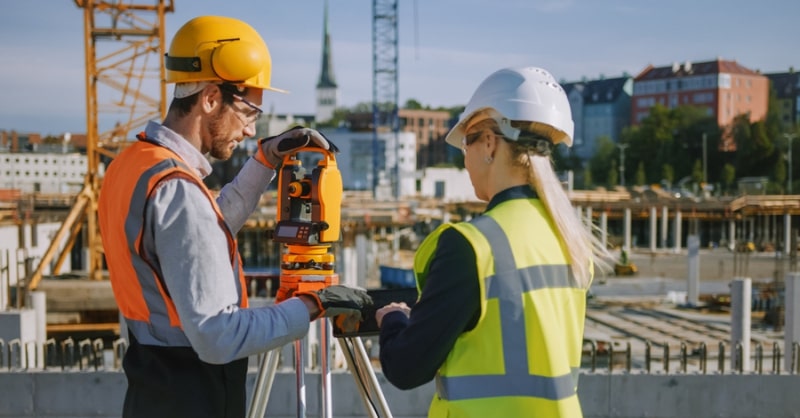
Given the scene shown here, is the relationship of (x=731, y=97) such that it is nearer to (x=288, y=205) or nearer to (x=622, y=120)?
(x=622, y=120)

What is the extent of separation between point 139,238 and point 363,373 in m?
0.90

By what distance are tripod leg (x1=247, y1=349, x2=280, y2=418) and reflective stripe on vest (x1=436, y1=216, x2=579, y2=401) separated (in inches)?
37.0

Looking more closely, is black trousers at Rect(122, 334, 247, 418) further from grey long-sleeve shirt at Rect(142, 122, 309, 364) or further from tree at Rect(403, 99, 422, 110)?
tree at Rect(403, 99, 422, 110)

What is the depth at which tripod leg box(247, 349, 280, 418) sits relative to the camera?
2.51 m

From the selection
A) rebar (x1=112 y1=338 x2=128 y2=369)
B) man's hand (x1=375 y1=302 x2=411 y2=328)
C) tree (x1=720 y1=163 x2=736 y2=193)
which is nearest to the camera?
man's hand (x1=375 y1=302 x2=411 y2=328)

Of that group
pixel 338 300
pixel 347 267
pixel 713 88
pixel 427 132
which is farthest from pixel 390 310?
pixel 427 132

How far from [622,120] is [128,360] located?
89.0m

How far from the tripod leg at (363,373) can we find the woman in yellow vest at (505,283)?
0.52 meters

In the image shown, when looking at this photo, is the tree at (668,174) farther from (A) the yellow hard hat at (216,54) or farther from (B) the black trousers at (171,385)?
(B) the black trousers at (171,385)

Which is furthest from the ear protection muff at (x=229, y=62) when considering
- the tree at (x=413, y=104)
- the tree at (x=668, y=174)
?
the tree at (x=413, y=104)

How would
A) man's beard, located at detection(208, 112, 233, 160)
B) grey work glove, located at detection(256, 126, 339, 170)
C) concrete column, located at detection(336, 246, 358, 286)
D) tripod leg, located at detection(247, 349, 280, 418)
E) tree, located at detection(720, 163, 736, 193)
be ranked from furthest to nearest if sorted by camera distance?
1. tree, located at detection(720, 163, 736, 193)
2. concrete column, located at detection(336, 246, 358, 286)
3. tripod leg, located at detection(247, 349, 280, 418)
4. grey work glove, located at detection(256, 126, 339, 170)
5. man's beard, located at detection(208, 112, 233, 160)

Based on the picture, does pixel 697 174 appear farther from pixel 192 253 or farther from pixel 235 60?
pixel 192 253

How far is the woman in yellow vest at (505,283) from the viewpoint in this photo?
1.70 m

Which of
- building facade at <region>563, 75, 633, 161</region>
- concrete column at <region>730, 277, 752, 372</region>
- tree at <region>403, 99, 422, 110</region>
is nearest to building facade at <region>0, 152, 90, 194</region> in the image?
concrete column at <region>730, 277, 752, 372</region>
